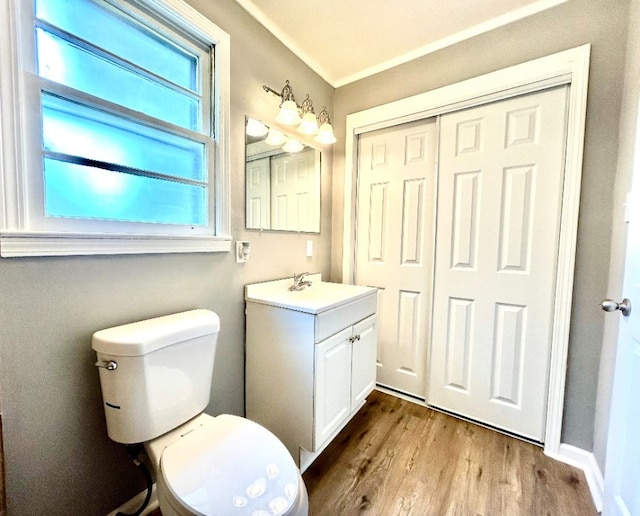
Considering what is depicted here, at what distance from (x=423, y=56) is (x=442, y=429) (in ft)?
7.49

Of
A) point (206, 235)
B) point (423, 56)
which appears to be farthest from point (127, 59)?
point (423, 56)

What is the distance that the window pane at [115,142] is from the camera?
92 cm

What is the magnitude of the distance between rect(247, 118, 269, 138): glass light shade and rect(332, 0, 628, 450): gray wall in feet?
4.11

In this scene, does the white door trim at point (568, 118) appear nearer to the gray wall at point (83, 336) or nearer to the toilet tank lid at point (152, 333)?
the gray wall at point (83, 336)

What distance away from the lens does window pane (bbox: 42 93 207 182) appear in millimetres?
923

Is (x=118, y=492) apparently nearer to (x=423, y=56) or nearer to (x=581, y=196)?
(x=581, y=196)

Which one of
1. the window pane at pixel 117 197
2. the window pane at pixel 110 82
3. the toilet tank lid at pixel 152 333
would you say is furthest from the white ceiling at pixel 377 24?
the toilet tank lid at pixel 152 333

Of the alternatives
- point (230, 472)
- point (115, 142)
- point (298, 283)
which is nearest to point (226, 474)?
point (230, 472)

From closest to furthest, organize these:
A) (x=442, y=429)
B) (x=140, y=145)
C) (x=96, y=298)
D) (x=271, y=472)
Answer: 1. (x=271, y=472)
2. (x=96, y=298)
3. (x=140, y=145)
4. (x=442, y=429)

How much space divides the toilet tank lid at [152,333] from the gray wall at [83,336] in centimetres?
9

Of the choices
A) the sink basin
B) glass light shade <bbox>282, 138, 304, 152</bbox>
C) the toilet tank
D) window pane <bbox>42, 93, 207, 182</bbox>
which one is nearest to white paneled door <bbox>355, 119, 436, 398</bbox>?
the sink basin

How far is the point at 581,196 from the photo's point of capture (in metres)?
1.34

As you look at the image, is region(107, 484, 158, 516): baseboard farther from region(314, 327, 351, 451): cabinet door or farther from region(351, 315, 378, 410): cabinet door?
region(351, 315, 378, 410): cabinet door

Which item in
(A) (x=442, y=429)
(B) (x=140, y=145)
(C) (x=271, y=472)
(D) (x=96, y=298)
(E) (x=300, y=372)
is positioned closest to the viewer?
(C) (x=271, y=472)
